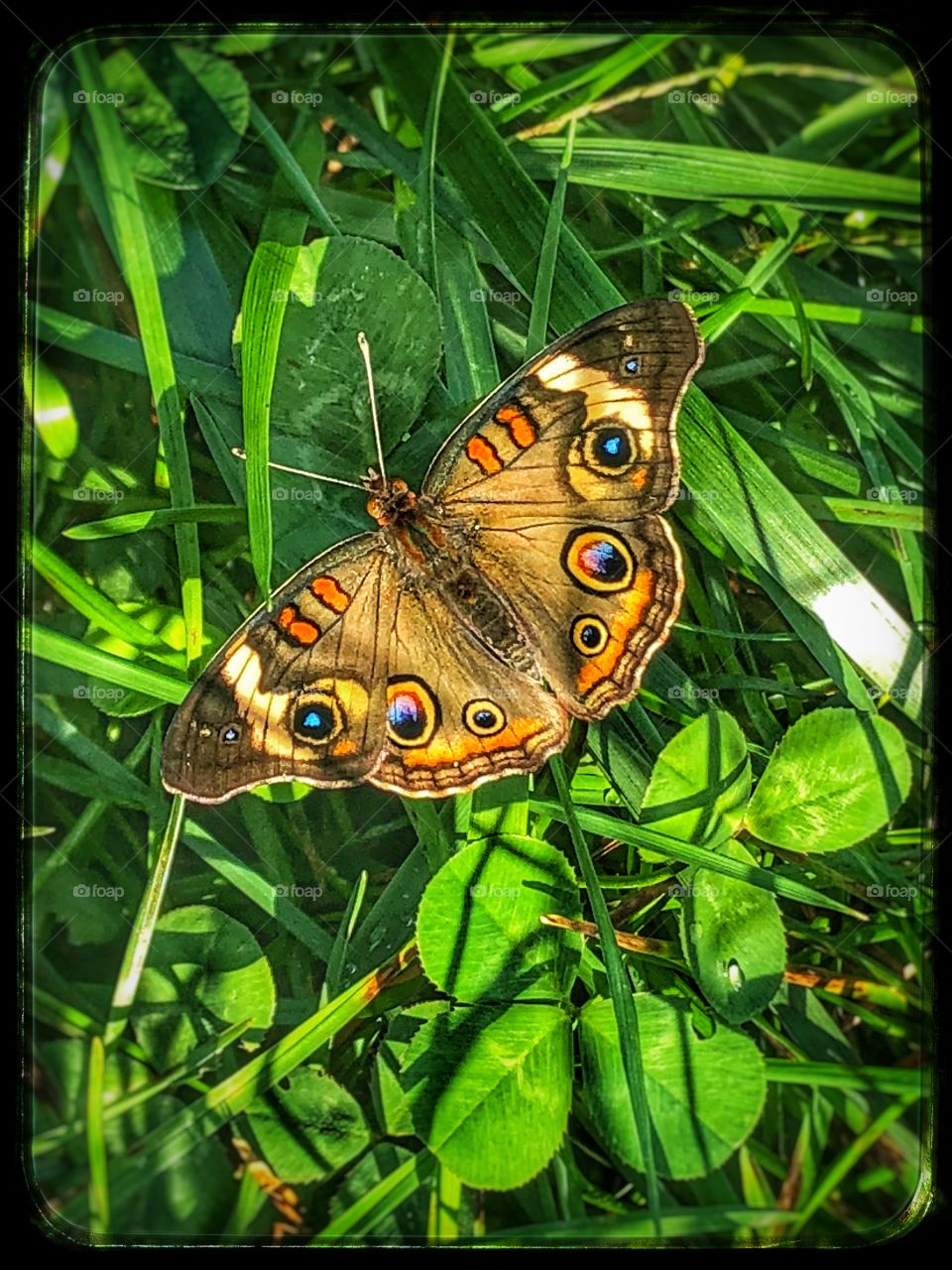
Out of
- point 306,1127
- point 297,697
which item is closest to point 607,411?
point 297,697

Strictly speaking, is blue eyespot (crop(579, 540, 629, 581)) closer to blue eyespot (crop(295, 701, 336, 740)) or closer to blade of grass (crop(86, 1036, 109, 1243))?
blue eyespot (crop(295, 701, 336, 740))

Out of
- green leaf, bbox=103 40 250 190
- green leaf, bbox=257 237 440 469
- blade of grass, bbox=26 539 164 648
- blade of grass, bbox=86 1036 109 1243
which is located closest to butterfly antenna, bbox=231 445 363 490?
green leaf, bbox=257 237 440 469

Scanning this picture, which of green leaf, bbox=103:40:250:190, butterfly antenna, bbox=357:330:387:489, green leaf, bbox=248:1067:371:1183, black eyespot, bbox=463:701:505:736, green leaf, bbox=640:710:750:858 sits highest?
green leaf, bbox=103:40:250:190

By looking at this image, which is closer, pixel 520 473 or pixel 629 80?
pixel 520 473

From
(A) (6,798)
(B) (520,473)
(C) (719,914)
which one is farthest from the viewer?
(A) (6,798)

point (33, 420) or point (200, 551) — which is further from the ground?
point (33, 420)

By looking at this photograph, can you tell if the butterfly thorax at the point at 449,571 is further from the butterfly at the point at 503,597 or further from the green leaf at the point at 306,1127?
the green leaf at the point at 306,1127

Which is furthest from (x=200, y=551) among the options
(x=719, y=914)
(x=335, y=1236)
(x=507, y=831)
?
(x=335, y=1236)

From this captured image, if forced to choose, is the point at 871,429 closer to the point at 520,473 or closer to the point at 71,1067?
the point at 520,473
